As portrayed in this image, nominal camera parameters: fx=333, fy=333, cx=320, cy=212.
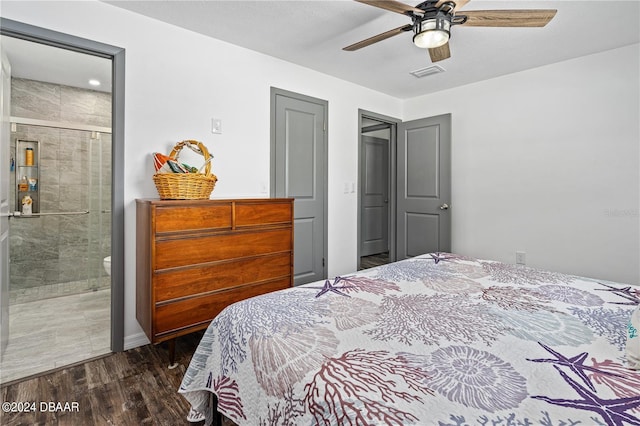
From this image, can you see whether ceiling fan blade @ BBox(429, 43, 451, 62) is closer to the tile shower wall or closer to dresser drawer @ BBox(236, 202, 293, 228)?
dresser drawer @ BBox(236, 202, 293, 228)

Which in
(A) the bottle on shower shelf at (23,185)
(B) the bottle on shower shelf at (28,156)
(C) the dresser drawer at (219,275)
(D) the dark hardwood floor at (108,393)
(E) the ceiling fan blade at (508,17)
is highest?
(E) the ceiling fan blade at (508,17)

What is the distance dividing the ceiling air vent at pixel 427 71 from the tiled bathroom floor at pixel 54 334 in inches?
147

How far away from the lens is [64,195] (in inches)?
154

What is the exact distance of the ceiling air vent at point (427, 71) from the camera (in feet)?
11.2

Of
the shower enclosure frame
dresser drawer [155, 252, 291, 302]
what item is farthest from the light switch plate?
dresser drawer [155, 252, 291, 302]

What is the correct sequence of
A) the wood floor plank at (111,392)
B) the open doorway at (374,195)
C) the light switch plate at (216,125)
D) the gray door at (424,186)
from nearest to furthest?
the wood floor plank at (111,392)
the light switch plate at (216,125)
the gray door at (424,186)
the open doorway at (374,195)

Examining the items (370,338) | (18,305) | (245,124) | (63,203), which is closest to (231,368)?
(370,338)

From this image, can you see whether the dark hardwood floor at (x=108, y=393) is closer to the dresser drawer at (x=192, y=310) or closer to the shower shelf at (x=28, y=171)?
the dresser drawer at (x=192, y=310)

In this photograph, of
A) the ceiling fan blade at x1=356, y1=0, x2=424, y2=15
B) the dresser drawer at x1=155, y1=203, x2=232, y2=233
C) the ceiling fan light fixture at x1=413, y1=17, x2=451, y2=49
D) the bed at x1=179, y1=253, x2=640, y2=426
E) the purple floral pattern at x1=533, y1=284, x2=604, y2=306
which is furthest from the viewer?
the dresser drawer at x1=155, y1=203, x2=232, y2=233

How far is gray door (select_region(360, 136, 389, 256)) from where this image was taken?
5.64 metres

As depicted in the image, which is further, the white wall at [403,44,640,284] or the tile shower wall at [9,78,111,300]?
the tile shower wall at [9,78,111,300]

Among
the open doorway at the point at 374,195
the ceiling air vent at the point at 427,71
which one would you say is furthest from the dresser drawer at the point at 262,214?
the open doorway at the point at 374,195

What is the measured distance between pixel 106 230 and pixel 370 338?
4.05m

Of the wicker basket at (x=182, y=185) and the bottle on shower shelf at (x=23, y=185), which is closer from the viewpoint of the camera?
the wicker basket at (x=182, y=185)
